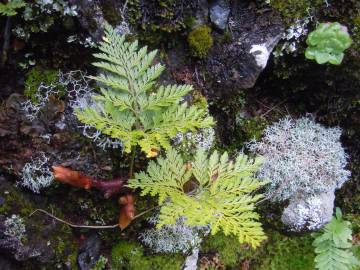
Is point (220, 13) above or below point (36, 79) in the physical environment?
above

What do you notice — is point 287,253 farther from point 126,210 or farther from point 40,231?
point 40,231

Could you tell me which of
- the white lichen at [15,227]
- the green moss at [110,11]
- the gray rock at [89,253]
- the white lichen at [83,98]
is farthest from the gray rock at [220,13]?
the white lichen at [15,227]

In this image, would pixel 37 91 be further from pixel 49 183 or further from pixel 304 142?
pixel 304 142

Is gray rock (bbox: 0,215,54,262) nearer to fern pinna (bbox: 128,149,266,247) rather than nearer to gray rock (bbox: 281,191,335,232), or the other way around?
fern pinna (bbox: 128,149,266,247)

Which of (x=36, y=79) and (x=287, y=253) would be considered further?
(x=287, y=253)

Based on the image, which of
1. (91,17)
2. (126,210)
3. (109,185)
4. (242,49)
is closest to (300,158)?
(242,49)

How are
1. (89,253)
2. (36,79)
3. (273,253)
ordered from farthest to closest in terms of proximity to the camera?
(273,253) → (89,253) → (36,79)

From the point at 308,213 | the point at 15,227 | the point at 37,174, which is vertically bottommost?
the point at 15,227
